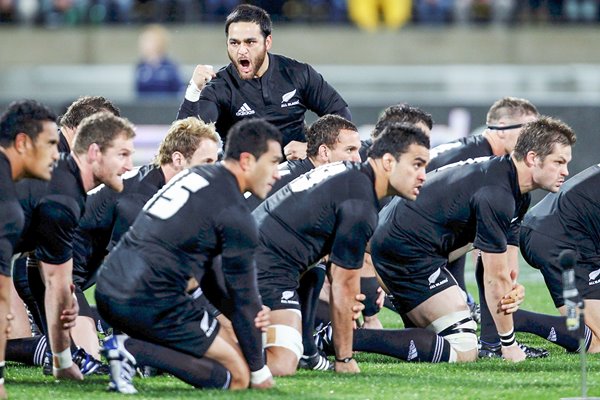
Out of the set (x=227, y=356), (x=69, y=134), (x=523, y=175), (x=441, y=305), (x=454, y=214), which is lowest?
(x=441, y=305)

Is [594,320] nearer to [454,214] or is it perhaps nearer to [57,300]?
[454,214]

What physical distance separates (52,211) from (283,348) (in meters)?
1.56

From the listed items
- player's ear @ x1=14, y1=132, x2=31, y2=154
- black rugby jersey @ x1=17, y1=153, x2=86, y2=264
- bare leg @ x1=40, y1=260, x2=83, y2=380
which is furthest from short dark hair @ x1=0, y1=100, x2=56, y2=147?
bare leg @ x1=40, y1=260, x2=83, y2=380

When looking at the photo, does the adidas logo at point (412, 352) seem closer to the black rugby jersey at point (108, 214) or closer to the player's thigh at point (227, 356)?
the player's thigh at point (227, 356)

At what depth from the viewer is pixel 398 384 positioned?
696 cm

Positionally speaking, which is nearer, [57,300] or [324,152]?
[57,300]

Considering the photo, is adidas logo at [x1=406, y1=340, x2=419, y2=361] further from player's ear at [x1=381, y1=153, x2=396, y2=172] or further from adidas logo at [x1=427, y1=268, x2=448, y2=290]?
player's ear at [x1=381, y1=153, x2=396, y2=172]

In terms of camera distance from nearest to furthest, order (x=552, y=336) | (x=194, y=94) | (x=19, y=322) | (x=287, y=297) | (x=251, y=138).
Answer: (x=251, y=138), (x=287, y=297), (x=19, y=322), (x=552, y=336), (x=194, y=94)

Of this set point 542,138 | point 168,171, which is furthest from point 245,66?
point 542,138

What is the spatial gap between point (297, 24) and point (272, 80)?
41.4 ft

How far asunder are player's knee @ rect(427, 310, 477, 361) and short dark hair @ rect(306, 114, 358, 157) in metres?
1.44

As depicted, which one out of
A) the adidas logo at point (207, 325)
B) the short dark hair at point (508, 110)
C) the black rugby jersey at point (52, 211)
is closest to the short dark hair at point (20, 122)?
the black rugby jersey at point (52, 211)

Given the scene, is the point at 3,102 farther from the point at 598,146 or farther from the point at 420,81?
the point at 598,146

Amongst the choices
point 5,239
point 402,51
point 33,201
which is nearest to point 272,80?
point 33,201
